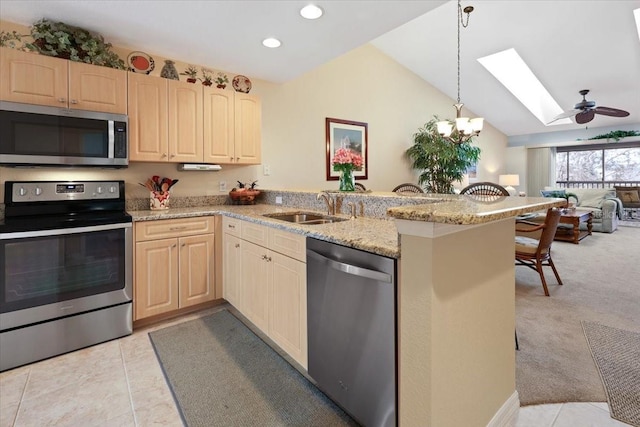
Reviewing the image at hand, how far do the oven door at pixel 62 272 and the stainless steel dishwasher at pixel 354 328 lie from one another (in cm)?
159

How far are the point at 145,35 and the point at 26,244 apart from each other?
6.06ft

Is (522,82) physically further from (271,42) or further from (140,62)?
(140,62)

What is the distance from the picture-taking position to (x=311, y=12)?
2.36m

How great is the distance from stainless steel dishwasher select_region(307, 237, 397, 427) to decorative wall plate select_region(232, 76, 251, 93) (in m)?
2.48

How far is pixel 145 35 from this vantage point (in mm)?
2652

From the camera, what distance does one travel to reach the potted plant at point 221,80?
3.26m

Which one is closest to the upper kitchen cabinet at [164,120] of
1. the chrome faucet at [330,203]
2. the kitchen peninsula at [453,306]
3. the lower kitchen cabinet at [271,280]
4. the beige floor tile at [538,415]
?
the lower kitchen cabinet at [271,280]

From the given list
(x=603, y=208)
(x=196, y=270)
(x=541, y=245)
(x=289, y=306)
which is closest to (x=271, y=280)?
(x=289, y=306)

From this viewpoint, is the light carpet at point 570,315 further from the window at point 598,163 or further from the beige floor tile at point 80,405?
the window at point 598,163

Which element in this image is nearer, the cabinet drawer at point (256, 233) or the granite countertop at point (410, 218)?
the granite countertop at point (410, 218)

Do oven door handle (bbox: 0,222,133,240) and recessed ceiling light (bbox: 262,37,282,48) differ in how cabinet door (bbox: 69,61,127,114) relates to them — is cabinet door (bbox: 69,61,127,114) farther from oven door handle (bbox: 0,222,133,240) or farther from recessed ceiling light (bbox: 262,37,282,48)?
recessed ceiling light (bbox: 262,37,282,48)

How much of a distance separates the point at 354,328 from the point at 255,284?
3.42ft

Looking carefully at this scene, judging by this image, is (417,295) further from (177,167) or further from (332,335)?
(177,167)

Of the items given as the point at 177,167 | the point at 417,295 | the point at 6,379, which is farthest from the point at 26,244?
the point at 417,295
